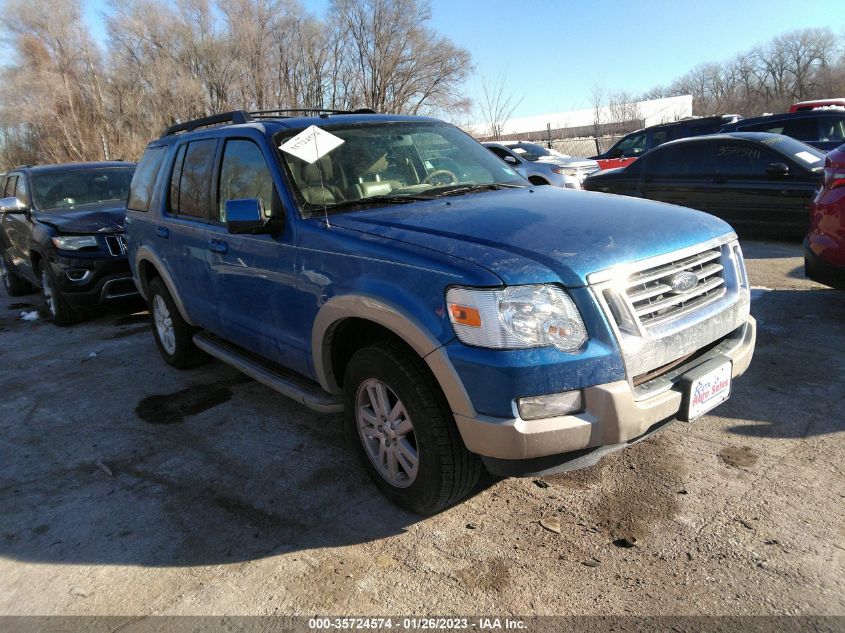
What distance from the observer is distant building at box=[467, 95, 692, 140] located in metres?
44.3

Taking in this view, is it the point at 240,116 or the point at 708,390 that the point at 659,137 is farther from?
the point at 708,390

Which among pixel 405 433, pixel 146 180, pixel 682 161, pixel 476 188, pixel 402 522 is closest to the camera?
pixel 405 433

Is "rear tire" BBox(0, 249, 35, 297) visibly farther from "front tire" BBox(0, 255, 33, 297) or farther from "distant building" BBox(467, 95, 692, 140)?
"distant building" BBox(467, 95, 692, 140)

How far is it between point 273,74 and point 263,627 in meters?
32.4

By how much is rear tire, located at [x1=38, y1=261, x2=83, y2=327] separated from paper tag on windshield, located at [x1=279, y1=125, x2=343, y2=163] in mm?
4926

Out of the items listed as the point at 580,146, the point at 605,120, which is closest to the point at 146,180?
the point at 580,146

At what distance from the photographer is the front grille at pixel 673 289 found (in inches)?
98.0

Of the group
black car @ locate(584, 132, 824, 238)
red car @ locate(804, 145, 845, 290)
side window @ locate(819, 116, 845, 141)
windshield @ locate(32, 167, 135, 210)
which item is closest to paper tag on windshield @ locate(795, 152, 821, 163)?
black car @ locate(584, 132, 824, 238)

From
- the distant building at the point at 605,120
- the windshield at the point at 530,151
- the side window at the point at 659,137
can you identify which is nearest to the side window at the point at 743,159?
the windshield at the point at 530,151

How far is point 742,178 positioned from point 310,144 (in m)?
7.15

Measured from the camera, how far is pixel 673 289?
2.64m

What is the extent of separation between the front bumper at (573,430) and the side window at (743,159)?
7126mm

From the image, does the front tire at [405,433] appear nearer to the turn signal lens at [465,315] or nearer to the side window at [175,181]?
the turn signal lens at [465,315]

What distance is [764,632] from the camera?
2086mm
